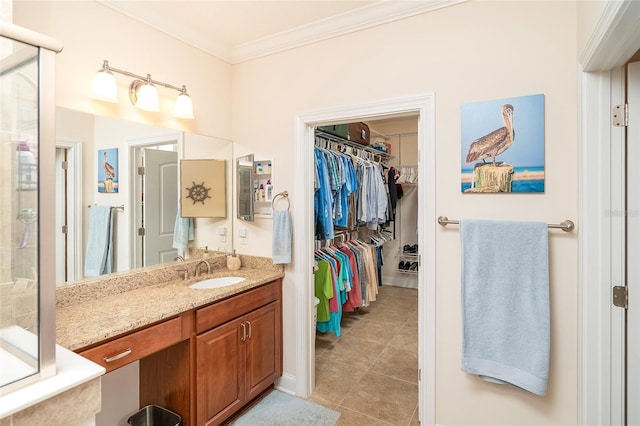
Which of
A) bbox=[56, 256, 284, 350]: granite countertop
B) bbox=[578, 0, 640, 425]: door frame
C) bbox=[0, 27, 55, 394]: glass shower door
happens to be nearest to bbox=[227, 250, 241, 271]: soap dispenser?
bbox=[56, 256, 284, 350]: granite countertop

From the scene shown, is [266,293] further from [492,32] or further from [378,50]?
[492,32]

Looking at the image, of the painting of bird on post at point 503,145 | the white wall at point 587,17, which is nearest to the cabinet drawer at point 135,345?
the painting of bird on post at point 503,145

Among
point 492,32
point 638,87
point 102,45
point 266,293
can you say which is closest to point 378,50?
point 492,32

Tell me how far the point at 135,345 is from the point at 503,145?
6.99 feet

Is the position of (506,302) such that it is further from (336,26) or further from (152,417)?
(152,417)

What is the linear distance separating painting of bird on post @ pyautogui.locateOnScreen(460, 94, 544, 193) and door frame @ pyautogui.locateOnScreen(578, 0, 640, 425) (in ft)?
0.64

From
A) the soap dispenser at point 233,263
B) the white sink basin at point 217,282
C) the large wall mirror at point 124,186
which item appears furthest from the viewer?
the soap dispenser at point 233,263

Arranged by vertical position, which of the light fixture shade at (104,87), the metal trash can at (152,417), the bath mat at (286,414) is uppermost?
the light fixture shade at (104,87)

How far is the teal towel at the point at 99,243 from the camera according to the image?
1.89 m

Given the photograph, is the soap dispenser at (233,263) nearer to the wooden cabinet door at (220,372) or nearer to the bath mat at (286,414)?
the wooden cabinet door at (220,372)

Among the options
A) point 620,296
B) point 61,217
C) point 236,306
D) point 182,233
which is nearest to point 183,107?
point 182,233

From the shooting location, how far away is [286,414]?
2203 mm

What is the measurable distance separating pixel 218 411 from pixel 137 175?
159cm

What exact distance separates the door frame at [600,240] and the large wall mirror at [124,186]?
2.39 m
